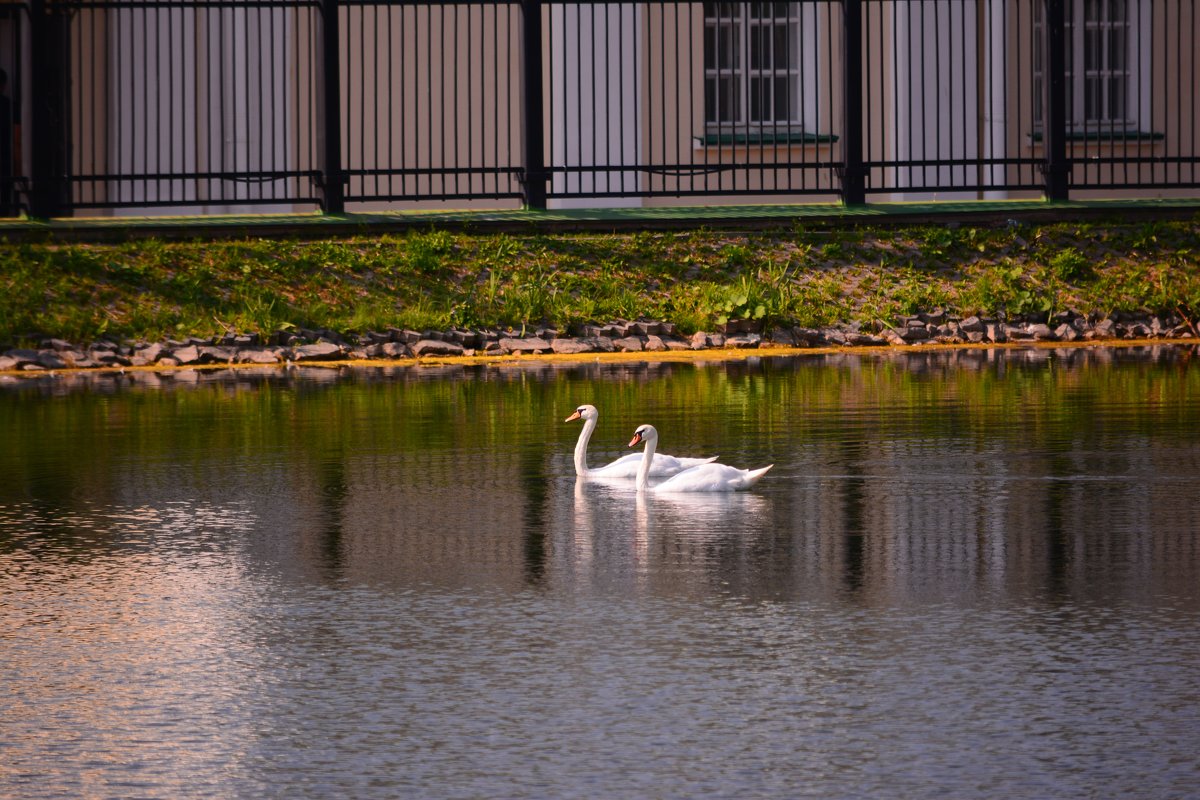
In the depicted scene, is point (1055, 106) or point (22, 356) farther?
point (1055, 106)

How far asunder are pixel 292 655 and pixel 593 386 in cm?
998

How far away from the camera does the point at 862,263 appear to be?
2312 centimetres

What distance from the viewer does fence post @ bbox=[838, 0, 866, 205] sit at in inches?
969

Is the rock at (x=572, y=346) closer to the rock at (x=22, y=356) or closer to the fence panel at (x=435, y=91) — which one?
the rock at (x=22, y=356)

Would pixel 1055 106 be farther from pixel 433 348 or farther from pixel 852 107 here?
pixel 433 348

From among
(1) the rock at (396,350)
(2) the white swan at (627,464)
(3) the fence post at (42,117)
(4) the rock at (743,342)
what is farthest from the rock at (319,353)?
(2) the white swan at (627,464)

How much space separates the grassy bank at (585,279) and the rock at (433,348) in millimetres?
367

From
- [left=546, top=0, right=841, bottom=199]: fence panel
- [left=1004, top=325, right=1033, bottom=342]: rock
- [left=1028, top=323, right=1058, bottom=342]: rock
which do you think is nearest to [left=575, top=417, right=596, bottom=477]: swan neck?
[left=1004, top=325, right=1033, bottom=342]: rock

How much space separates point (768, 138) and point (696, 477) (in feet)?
51.9

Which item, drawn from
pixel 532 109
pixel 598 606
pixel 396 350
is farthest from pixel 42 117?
pixel 598 606

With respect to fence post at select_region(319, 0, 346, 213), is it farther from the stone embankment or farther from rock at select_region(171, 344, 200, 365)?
rock at select_region(171, 344, 200, 365)

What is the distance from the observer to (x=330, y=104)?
23.7m

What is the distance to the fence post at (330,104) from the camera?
23.8 meters

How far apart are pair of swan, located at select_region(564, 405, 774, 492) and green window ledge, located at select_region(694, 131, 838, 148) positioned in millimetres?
14541
